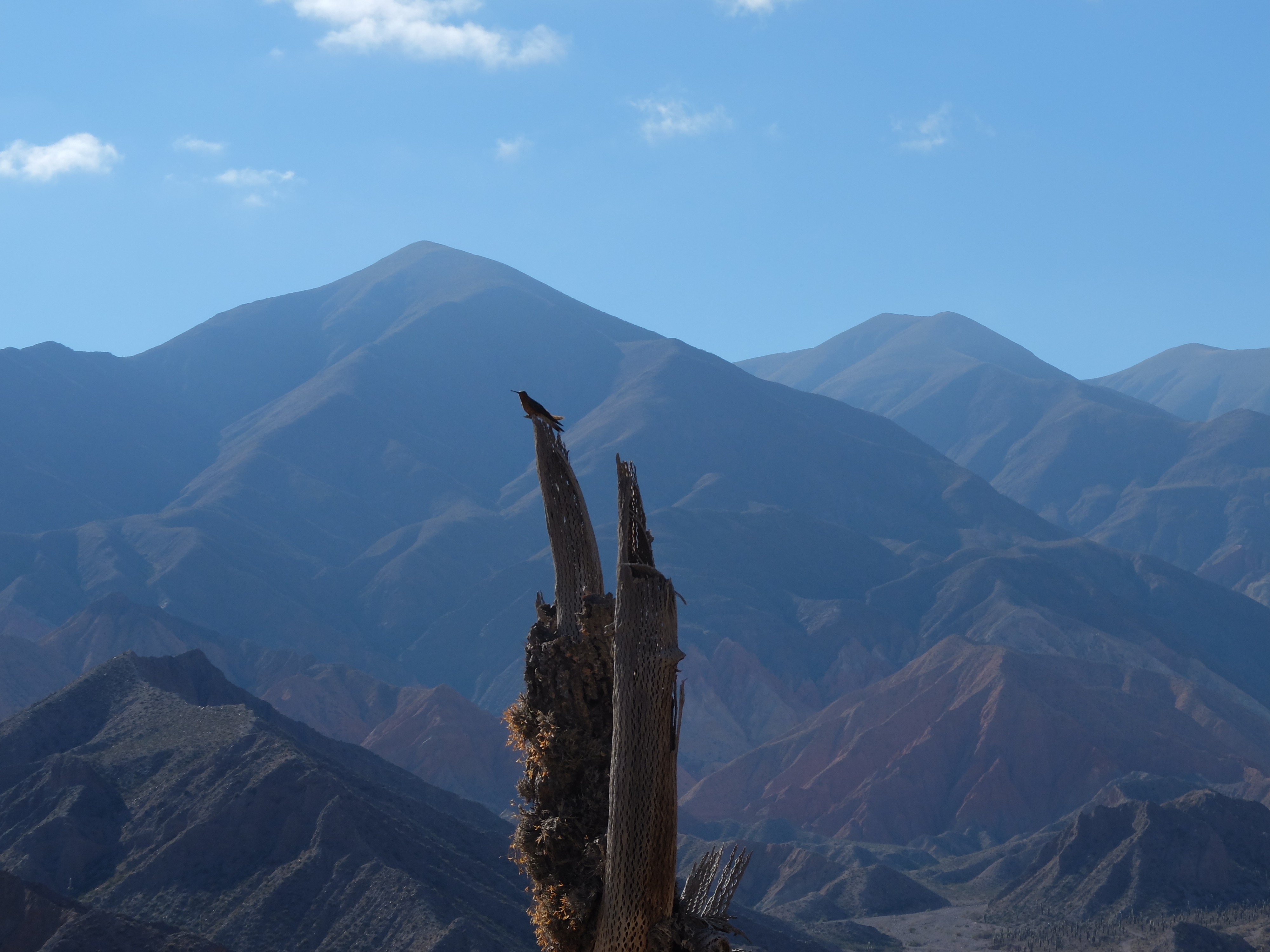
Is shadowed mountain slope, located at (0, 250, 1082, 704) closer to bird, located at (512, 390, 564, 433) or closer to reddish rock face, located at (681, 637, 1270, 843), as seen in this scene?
reddish rock face, located at (681, 637, 1270, 843)

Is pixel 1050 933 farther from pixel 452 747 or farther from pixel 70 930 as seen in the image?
pixel 452 747

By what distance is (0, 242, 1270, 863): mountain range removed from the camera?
88.5 metres

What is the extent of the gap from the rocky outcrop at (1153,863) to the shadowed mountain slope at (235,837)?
86.7ft

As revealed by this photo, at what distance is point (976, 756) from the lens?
87.3 m

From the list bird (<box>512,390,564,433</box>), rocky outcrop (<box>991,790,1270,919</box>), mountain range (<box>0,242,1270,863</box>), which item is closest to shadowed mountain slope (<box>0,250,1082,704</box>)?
mountain range (<box>0,242,1270,863</box>)

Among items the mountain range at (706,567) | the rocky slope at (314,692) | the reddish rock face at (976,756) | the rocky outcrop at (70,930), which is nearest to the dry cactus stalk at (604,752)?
the rocky outcrop at (70,930)

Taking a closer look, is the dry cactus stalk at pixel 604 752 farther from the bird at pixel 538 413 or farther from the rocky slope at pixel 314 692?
the rocky slope at pixel 314 692

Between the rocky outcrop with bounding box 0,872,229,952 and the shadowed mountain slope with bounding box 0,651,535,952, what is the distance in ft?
16.3

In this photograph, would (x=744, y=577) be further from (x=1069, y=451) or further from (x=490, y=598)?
(x=1069, y=451)

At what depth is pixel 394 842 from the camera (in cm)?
4044

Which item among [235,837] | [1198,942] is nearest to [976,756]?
[1198,942]

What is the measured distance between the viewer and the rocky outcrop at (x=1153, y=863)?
57.8 metres

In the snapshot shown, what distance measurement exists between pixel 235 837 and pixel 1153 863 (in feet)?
132

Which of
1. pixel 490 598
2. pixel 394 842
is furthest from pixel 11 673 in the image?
pixel 394 842
